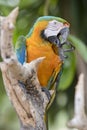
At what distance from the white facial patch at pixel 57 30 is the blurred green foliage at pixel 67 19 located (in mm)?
219

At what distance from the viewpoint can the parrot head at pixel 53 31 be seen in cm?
103

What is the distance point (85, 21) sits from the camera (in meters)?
1.65

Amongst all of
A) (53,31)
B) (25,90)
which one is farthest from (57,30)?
(25,90)

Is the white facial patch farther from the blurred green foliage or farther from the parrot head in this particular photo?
the blurred green foliage

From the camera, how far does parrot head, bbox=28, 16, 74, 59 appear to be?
1027mm

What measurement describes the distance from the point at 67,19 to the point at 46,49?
539mm

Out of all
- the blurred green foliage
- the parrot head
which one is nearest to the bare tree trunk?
the parrot head

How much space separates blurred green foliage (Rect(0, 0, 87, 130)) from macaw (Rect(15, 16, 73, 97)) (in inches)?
7.2

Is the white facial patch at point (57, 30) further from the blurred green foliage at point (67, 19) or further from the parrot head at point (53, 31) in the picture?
the blurred green foliage at point (67, 19)

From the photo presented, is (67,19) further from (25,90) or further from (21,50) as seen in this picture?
(25,90)

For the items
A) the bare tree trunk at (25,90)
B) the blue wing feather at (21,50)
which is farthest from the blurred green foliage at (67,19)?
the bare tree trunk at (25,90)

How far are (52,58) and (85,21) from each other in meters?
0.60

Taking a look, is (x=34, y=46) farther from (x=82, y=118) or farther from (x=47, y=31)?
(x=82, y=118)

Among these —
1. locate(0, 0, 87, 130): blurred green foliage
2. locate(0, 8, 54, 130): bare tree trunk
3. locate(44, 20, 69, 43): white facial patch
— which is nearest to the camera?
locate(0, 8, 54, 130): bare tree trunk
